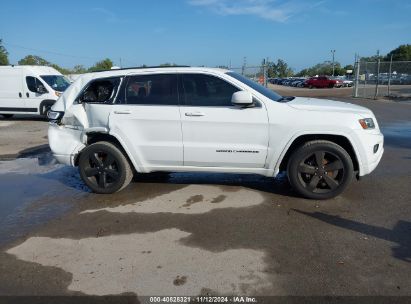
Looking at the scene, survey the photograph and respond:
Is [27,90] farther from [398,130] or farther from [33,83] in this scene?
[398,130]

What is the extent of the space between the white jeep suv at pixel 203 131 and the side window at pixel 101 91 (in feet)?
0.05

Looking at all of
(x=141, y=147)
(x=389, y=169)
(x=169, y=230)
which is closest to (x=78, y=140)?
(x=141, y=147)

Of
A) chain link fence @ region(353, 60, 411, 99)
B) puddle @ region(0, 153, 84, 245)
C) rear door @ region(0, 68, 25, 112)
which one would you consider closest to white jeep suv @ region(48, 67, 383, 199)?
puddle @ region(0, 153, 84, 245)

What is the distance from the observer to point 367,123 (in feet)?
15.9

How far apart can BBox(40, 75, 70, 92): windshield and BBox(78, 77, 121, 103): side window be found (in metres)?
9.49

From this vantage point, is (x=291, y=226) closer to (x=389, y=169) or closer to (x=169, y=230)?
(x=169, y=230)

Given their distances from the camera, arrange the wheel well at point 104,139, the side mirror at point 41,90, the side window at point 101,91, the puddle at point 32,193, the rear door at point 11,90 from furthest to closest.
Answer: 1. the rear door at point 11,90
2. the side mirror at point 41,90
3. the wheel well at point 104,139
4. the side window at point 101,91
5. the puddle at point 32,193

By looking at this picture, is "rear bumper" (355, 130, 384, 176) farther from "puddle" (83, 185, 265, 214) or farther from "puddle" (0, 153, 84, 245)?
"puddle" (0, 153, 84, 245)

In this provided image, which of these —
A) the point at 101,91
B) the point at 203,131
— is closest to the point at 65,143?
the point at 101,91

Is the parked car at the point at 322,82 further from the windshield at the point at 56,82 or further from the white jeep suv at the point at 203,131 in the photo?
the white jeep suv at the point at 203,131

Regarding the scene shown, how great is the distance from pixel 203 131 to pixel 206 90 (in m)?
0.57

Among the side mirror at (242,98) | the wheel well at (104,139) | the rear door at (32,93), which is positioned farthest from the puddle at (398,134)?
the rear door at (32,93)

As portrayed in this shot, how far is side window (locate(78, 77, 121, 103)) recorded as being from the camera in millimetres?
5332

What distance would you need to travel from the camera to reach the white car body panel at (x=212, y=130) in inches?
189
